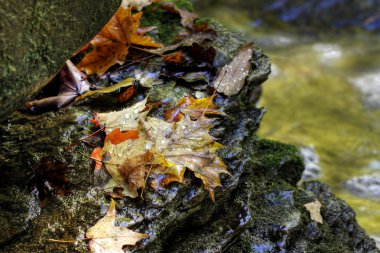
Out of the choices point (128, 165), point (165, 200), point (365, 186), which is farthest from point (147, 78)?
point (365, 186)

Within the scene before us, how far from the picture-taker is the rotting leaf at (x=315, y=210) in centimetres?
355

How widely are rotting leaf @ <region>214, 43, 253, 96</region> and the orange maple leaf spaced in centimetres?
73

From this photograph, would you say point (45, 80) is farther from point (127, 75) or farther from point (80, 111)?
point (127, 75)

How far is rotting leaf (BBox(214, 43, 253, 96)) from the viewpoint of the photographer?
319 centimetres

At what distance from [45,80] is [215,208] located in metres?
1.28

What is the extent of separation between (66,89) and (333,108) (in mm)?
5927

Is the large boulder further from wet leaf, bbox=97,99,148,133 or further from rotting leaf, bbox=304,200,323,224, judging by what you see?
rotting leaf, bbox=304,200,323,224

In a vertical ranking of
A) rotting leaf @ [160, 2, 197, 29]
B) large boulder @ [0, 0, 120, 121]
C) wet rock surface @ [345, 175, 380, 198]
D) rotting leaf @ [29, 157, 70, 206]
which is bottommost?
wet rock surface @ [345, 175, 380, 198]

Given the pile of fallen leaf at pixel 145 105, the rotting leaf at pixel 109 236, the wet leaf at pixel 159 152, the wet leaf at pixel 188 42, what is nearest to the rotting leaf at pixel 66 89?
the pile of fallen leaf at pixel 145 105

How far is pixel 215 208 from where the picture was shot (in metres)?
2.78

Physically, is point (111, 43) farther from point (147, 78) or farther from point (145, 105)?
point (145, 105)

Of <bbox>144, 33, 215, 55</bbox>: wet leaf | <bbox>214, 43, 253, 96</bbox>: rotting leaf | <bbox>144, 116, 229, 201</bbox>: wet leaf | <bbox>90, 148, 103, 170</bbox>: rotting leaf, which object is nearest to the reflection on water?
<bbox>214, 43, 253, 96</bbox>: rotting leaf

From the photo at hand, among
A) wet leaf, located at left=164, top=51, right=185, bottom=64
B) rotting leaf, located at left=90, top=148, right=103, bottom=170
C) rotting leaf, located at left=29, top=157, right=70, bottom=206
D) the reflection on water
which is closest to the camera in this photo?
rotting leaf, located at left=29, top=157, right=70, bottom=206

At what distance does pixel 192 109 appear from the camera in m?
2.96
